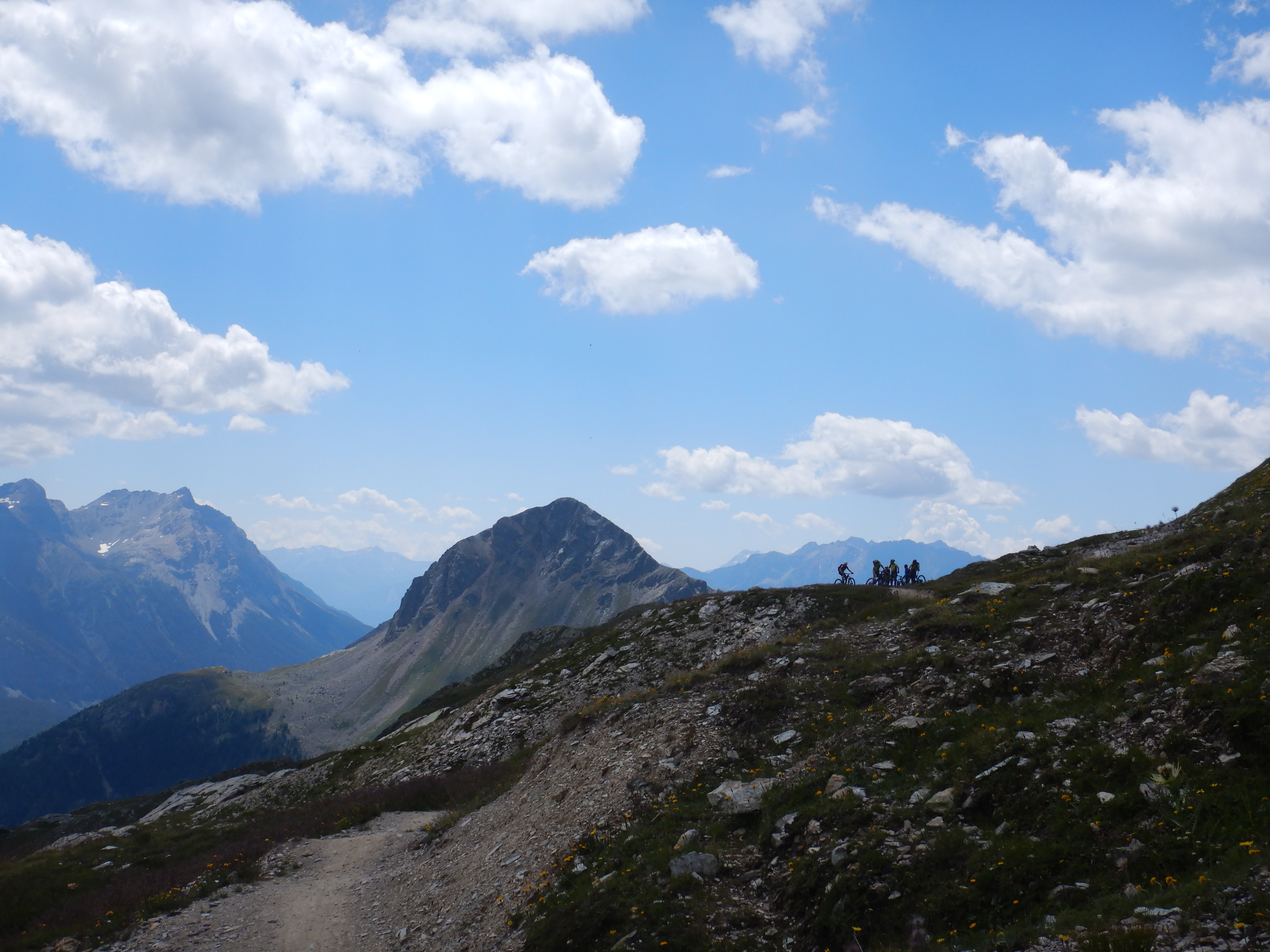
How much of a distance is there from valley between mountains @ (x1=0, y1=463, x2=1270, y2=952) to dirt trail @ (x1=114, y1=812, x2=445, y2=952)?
5.6 inches

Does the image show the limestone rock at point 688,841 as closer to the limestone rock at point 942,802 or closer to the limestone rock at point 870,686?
the limestone rock at point 942,802

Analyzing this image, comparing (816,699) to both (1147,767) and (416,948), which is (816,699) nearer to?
(1147,767)

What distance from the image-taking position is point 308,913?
2386 centimetres

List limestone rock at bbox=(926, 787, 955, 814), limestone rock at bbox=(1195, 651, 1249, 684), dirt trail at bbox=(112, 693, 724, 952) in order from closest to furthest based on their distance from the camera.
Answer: limestone rock at bbox=(1195, 651, 1249, 684)
limestone rock at bbox=(926, 787, 955, 814)
dirt trail at bbox=(112, 693, 724, 952)

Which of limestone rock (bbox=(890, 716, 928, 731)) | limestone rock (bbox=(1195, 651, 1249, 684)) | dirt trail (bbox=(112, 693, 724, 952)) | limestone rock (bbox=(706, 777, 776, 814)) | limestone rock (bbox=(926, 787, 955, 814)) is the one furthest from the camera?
limestone rock (bbox=(890, 716, 928, 731))

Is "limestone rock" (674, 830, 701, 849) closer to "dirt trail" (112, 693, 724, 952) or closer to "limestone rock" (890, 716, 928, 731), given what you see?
"dirt trail" (112, 693, 724, 952)

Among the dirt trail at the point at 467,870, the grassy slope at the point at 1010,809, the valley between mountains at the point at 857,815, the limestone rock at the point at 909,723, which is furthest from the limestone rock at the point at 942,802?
the dirt trail at the point at 467,870

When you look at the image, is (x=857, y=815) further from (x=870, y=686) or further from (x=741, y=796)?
(x=870, y=686)

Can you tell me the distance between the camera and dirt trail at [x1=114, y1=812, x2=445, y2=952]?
846 inches

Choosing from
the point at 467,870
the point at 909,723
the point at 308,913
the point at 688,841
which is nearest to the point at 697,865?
the point at 688,841

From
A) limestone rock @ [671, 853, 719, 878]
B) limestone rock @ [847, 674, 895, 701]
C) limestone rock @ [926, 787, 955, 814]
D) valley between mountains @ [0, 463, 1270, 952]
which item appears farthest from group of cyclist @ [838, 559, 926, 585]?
limestone rock @ [671, 853, 719, 878]

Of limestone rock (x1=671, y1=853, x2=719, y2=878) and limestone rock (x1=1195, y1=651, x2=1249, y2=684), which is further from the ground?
limestone rock (x1=1195, y1=651, x2=1249, y2=684)

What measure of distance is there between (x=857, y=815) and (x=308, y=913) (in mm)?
19188

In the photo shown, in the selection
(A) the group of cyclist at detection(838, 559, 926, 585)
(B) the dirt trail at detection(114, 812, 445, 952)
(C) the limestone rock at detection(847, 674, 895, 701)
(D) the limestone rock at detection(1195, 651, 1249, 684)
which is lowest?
(B) the dirt trail at detection(114, 812, 445, 952)
